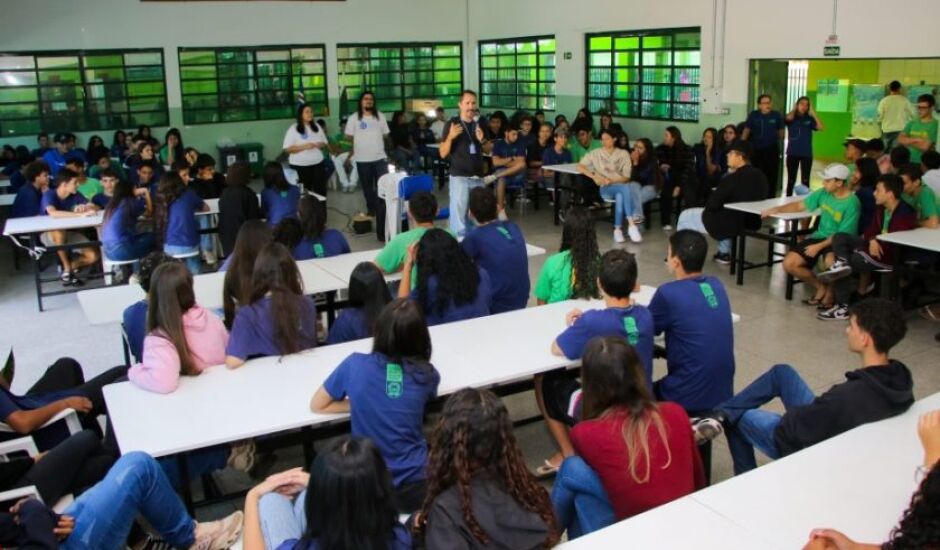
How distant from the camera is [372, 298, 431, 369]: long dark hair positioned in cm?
275

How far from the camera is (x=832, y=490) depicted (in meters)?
2.34

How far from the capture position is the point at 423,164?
1306cm

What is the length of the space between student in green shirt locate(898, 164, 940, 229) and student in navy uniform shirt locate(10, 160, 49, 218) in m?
6.92

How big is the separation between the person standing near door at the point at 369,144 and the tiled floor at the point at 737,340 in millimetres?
2467

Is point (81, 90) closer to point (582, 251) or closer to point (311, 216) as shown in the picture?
point (311, 216)

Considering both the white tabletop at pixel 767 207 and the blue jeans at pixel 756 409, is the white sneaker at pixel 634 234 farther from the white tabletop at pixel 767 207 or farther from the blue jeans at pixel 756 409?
the blue jeans at pixel 756 409

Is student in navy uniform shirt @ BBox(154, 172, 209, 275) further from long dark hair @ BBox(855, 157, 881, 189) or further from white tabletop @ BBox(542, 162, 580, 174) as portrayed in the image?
long dark hair @ BBox(855, 157, 881, 189)

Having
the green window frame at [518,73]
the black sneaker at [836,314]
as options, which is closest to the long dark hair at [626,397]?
the black sneaker at [836,314]

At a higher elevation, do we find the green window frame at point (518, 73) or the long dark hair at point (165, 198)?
the green window frame at point (518, 73)

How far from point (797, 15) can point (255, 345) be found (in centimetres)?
776

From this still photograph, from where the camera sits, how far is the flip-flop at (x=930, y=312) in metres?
5.75

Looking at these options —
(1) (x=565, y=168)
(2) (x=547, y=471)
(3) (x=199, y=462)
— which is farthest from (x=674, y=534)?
(1) (x=565, y=168)

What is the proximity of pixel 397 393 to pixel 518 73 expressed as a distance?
38.4ft

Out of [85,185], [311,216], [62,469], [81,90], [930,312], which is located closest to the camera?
[62,469]
